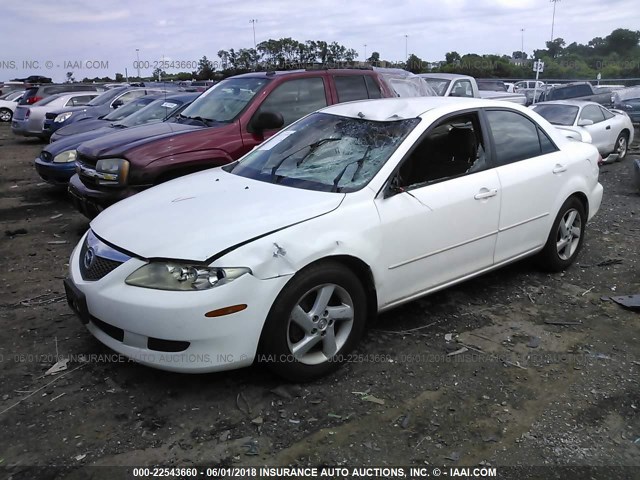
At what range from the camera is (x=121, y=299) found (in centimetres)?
310

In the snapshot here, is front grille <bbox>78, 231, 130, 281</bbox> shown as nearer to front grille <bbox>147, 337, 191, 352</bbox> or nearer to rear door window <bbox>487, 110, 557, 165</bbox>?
front grille <bbox>147, 337, 191, 352</bbox>

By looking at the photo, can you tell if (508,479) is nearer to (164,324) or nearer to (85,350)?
(164,324)

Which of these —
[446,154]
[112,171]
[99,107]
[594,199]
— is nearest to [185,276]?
[446,154]

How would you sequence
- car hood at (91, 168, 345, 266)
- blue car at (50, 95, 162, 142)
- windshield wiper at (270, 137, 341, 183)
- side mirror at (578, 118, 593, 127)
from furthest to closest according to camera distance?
side mirror at (578, 118, 593, 127)
blue car at (50, 95, 162, 142)
windshield wiper at (270, 137, 341, 183)
car hood at (91, 168, 345, 266)

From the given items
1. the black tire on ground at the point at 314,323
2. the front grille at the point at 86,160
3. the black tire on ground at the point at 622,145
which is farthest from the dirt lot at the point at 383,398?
the black tire on ground at the point at 622,145

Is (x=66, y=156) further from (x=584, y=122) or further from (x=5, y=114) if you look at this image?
(x=5, y=114)

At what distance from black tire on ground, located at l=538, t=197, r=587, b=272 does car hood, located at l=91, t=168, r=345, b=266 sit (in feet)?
8.04

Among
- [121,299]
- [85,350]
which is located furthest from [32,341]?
[121,299]

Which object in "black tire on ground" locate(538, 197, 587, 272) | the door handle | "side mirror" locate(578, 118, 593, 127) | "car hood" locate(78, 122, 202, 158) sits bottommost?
"black tire on ground" locate(538, 197, 587, 272)

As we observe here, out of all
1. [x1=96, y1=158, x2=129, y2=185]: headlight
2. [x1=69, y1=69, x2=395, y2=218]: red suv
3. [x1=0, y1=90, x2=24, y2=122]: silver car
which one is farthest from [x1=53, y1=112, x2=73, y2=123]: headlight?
[x1=0, y1=90, x2=24, y2=122]: silver car

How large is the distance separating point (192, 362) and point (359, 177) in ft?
5.24

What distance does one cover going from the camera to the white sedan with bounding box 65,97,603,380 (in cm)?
306

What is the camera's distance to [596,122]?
1175 cm

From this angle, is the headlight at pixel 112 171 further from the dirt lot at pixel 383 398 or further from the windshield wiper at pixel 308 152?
the windshield wiper at pixel 308 152
